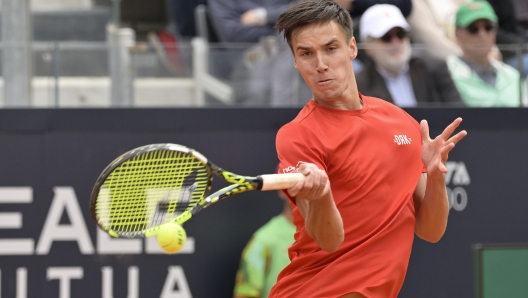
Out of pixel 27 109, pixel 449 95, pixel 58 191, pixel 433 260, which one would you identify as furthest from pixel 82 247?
pixel 449 95

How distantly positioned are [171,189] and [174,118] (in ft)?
5.65

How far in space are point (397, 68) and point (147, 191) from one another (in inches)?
96.9

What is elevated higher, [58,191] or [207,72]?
[207,72]

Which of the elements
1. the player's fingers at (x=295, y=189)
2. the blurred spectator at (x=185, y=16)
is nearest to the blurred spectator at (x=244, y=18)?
the blurred spectator at (x=185, y=16)

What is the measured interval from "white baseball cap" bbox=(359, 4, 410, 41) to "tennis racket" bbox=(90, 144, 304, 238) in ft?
7.71

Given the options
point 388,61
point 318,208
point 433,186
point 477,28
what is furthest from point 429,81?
point 318,208

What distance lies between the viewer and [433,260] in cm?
523

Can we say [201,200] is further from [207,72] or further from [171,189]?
[207,72]

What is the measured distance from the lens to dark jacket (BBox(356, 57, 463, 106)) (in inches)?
209

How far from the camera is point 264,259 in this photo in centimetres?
489

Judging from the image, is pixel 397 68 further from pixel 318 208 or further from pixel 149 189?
pixel 318 208

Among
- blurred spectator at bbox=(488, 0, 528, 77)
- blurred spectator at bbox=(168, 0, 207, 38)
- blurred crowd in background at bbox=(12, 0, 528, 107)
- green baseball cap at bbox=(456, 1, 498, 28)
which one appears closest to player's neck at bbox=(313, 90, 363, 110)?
blurred crowd in background at bbox=(12, 0, 528, 107)

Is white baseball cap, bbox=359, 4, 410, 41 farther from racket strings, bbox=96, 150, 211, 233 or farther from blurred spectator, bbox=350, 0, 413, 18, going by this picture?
racket strings, bbox=96, 150, 211, 233

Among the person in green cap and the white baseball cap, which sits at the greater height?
the white baseball cap
